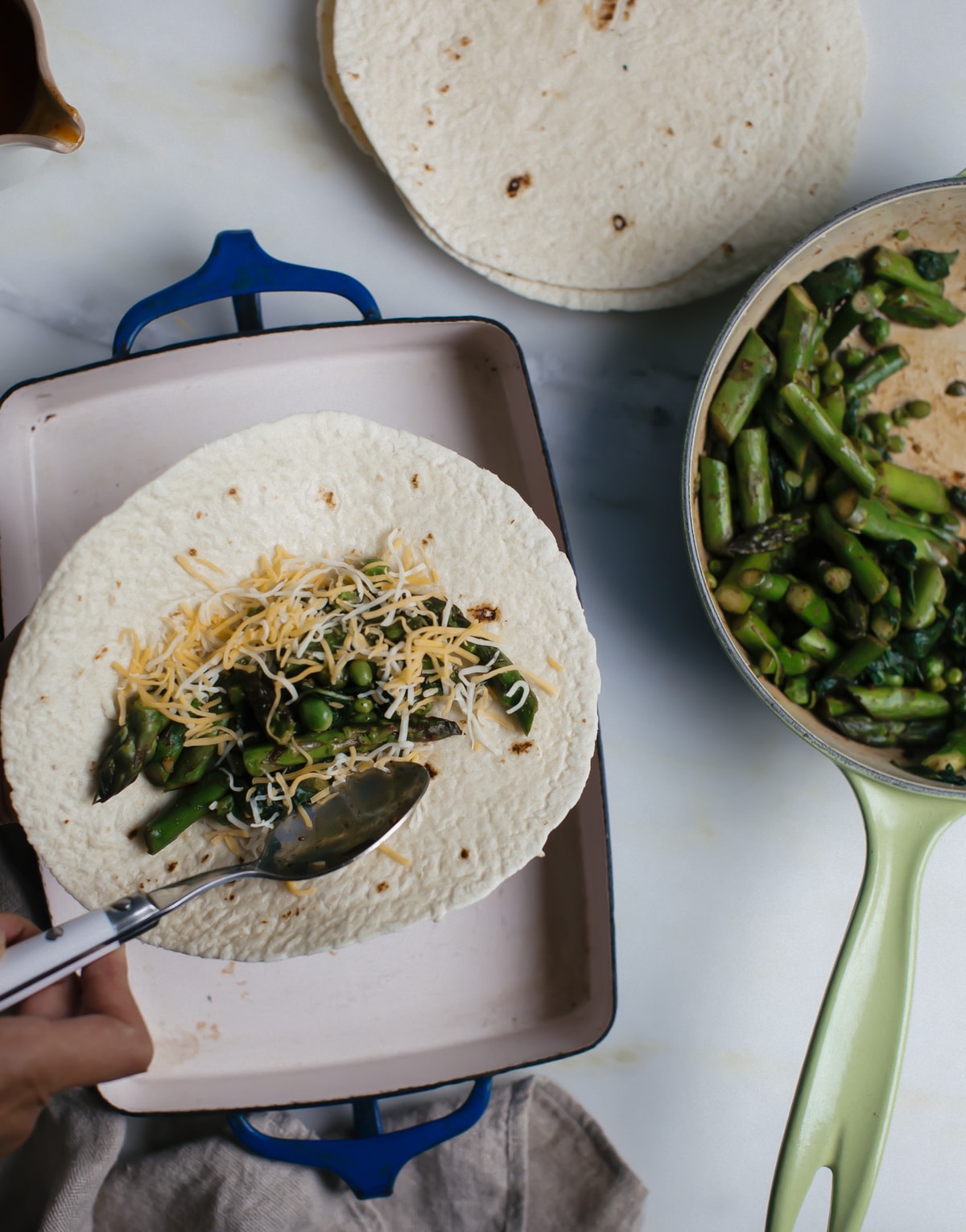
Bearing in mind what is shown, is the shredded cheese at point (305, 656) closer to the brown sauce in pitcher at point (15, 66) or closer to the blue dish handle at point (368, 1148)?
the blue dish handle at point (368, 1148)

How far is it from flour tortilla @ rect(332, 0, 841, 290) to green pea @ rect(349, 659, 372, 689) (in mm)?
874

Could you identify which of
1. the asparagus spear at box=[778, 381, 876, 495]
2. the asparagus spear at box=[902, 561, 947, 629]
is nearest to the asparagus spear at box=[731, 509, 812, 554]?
the asparagus spear at box=[778, 381, 876, 495]

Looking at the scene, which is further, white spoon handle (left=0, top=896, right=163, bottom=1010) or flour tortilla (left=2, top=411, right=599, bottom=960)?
flour tortilla (left=2, top=411, right=599, bottom=960)

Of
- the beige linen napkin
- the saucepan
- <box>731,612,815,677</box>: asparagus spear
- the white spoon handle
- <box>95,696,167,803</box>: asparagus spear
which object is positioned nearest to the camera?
the white spoon handle

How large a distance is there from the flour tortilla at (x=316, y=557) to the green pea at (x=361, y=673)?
7.0 inches

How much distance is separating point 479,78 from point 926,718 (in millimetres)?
1513

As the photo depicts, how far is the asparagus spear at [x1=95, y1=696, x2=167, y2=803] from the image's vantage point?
1.31 m

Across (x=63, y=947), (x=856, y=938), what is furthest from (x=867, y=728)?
(x=63, y=947)

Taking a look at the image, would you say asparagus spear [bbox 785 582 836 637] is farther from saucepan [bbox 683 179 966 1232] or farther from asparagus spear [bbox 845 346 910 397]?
asparagus spear [bbox 845 346 910 397]

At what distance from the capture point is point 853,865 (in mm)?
1883

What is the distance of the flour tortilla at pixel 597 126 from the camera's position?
172 centimetres

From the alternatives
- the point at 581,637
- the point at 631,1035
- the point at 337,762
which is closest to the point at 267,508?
the point at 337,762

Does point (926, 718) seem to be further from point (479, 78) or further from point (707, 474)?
point (479, 78)

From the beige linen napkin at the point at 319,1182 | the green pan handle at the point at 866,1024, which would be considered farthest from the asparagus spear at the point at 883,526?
Result: the beige linen napkin at the point at 319,1182
